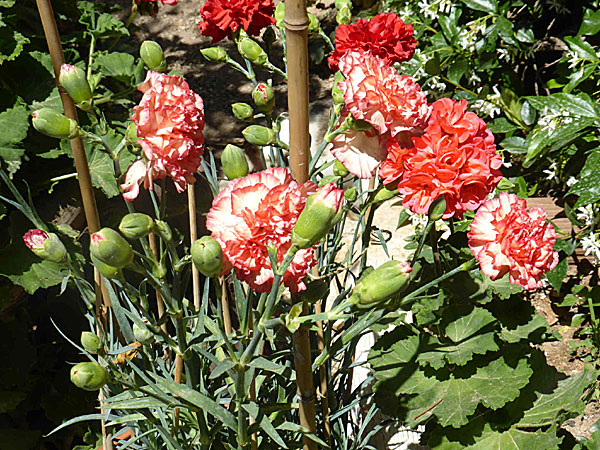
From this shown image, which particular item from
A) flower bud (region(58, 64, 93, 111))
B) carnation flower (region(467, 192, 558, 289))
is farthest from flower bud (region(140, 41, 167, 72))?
carnation flower (region(467, 192, 558, 289))

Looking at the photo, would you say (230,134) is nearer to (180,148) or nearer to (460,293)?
(460,293)

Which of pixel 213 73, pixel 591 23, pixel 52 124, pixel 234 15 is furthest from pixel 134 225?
pixel 213 73

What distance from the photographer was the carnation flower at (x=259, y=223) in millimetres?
554

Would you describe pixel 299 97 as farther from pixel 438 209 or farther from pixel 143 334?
pixel 143 334

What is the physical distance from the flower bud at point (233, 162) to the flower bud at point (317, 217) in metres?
0.15

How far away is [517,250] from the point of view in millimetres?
671

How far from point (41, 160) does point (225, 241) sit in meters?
1.02

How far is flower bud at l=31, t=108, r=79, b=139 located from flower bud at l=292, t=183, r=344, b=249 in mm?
293

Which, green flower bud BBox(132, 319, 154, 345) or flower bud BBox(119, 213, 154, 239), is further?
green flower bud BBox(132, 319, 154, 345)

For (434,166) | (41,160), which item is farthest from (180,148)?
(41,160)

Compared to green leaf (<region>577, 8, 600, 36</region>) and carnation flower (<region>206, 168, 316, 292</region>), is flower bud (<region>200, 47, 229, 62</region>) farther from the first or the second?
green leaf (<region>577, 8, 600, 36</region>)

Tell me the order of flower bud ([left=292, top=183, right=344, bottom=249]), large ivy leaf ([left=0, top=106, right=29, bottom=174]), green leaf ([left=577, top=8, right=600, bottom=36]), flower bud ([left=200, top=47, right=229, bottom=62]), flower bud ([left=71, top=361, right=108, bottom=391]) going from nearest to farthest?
flower bud ([left=292, top=183, right=344, bottom=249]) < flower bud ([left=71, top=361, right=108, bottom=391]) < flower bud ([left=200, top=47, right=229, bottom=62]) < large ivy leaf ([left=0, top=106, right=29, bottom=174]) < green leaf ([left=577, top=8, right=600, bottom=36])

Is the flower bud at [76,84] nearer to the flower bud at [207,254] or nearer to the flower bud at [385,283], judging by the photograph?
the flower bud at [207,254]

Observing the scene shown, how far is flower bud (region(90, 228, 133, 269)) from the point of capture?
0.55 metres
